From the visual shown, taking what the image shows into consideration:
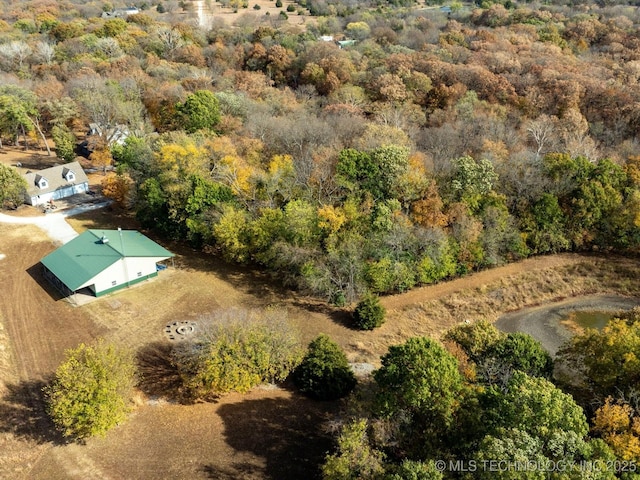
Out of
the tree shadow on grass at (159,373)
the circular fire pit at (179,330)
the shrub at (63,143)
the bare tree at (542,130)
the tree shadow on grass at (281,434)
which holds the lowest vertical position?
the tree shadow on grass at (281,434)

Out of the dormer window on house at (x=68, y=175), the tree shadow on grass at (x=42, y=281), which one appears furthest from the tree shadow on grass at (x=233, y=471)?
the dormer window on house at (x=68, y=175)

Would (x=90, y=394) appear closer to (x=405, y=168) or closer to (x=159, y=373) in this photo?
(x=159, y=373)

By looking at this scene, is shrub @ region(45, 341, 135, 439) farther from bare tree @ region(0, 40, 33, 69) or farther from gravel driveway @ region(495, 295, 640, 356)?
bare tree @ region(0, 40, 33, 69)

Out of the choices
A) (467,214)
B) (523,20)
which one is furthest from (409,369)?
(523,20)

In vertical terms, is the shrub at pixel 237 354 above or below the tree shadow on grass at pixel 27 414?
above

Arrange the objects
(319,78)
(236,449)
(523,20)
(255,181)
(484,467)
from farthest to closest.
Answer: (523,20)
(319,78)
(255,181)
(236,449)
(484,467)

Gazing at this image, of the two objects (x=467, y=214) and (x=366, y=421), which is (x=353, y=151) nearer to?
(x=467, y=214)

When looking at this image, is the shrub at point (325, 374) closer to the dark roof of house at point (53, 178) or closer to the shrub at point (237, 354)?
the shrub at point (237, 354)
